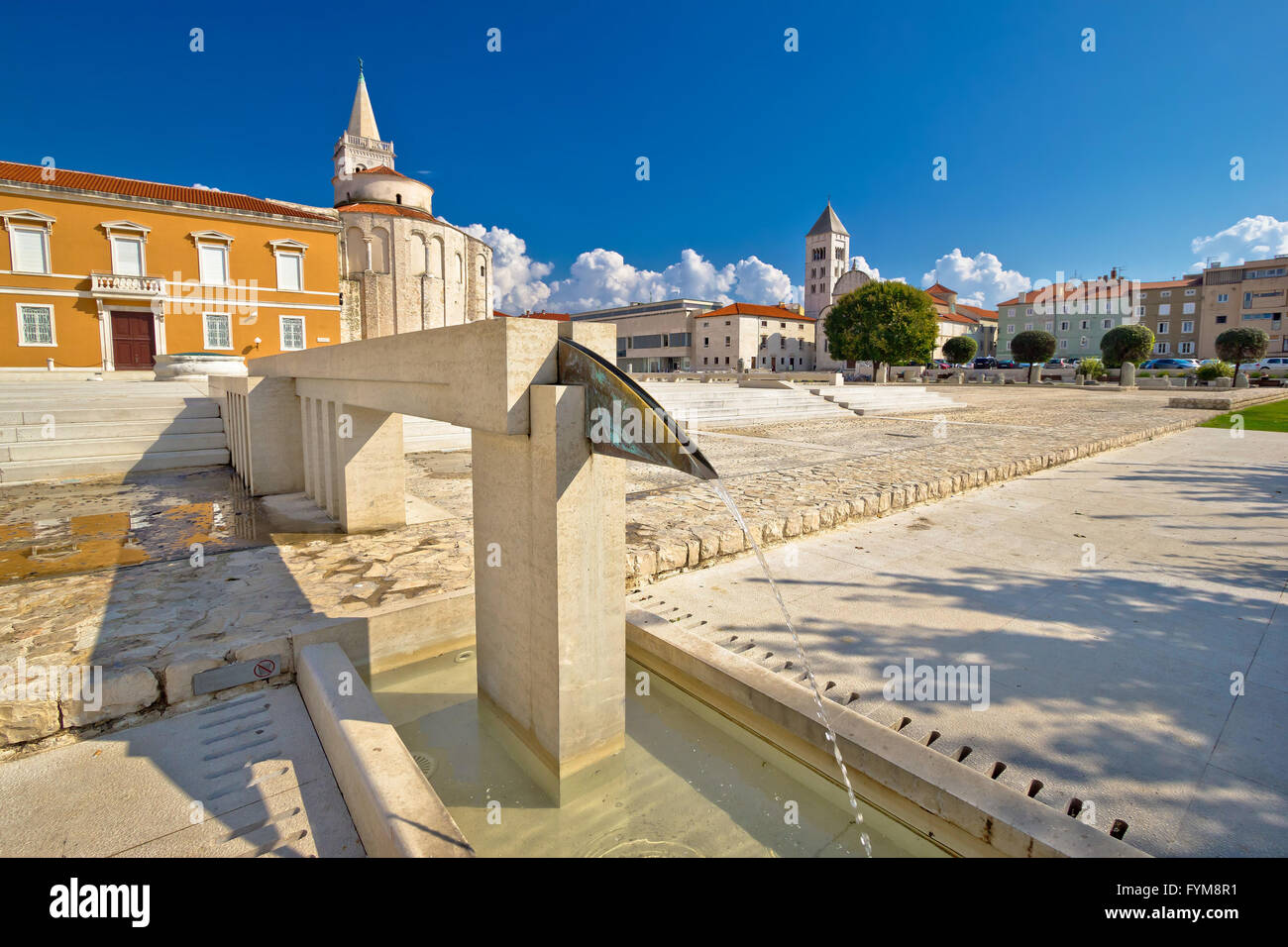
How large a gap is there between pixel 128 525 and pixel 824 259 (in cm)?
9974

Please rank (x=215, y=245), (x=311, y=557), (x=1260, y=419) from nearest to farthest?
(x=311, y=557) < (x=1260, y=419) < (x=215, y=245)

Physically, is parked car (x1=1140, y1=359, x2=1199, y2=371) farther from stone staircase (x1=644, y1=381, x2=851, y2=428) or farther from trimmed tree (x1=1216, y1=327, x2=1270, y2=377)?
stone staircase (x1=644, y1=381, x2=851, y2=428)

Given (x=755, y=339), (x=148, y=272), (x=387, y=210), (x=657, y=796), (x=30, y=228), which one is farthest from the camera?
(x=755, y=339)

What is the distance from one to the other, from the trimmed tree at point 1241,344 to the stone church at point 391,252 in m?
53.5

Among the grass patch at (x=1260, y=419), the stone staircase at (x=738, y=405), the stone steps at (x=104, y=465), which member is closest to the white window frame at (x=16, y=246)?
the stone steps at (x=104, y=465)

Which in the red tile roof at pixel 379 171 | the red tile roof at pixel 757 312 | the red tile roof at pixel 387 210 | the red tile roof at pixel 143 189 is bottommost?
the red tile roof at pixel 143 189

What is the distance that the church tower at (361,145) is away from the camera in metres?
51.1

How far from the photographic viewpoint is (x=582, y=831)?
3049 mm

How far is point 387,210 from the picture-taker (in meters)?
45.4

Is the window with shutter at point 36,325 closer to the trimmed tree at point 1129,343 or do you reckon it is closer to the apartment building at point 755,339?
the apartment building at point 755,339

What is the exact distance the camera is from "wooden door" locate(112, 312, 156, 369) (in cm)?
2719

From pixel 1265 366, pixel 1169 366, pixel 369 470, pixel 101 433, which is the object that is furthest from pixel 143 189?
pixel 1265 366

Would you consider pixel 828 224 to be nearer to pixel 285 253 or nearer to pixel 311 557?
pixel 285 253

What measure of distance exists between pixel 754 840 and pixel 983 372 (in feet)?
202
